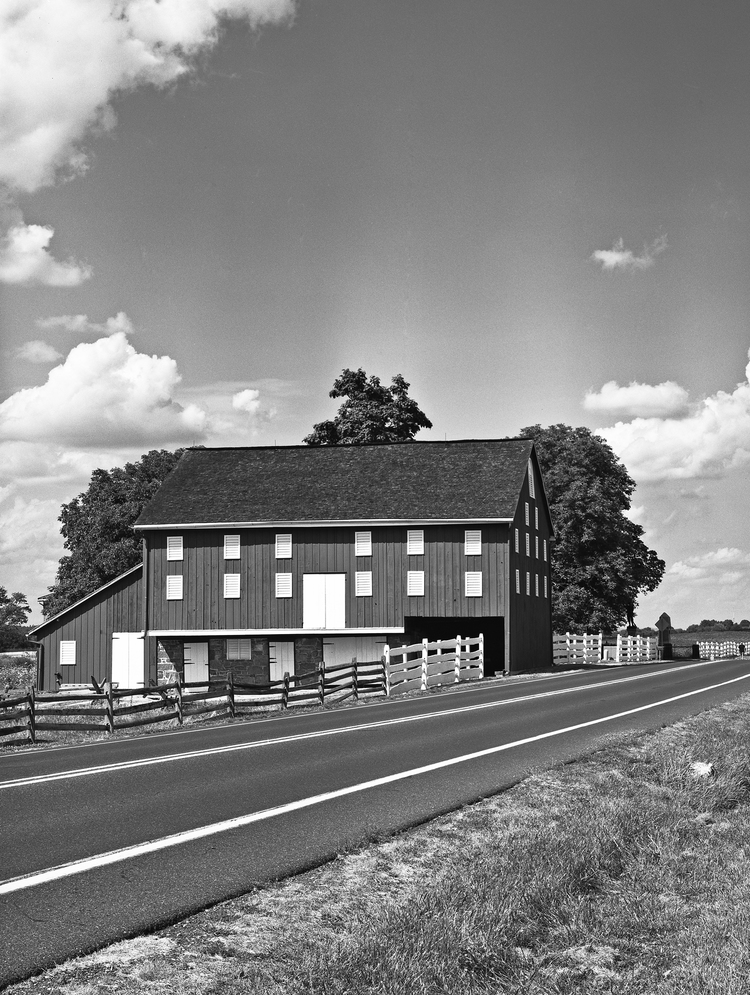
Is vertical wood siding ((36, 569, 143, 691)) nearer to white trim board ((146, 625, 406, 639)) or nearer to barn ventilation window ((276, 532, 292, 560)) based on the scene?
white trim board ((146, 625, 406, 639))

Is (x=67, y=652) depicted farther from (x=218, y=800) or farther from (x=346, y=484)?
(x=218, y=800)

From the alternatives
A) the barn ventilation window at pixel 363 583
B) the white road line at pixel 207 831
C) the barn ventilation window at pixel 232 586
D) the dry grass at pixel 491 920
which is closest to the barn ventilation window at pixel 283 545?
the barn ventilation window at pixel 232 586

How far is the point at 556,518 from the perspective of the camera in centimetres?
6412

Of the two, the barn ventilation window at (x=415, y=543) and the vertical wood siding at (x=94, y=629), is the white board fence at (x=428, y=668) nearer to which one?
the barn ventilation window at (x=415, y=543)

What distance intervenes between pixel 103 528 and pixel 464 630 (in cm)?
3182

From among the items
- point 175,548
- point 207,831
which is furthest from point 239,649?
point 207,831

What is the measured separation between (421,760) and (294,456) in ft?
121

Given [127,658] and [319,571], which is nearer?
[319,571]

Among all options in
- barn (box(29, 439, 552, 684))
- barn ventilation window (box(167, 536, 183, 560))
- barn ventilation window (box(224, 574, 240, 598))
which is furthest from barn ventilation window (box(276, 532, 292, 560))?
barn ventilation window (box(167, 536, 183, 560))

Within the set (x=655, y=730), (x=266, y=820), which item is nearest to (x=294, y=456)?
(x=655, y=730)

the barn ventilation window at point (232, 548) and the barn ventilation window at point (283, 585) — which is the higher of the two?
the barn ventilation window at point (232, 548)

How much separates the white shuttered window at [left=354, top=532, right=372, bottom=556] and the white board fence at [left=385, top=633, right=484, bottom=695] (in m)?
6.90

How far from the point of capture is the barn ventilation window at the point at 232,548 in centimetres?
4584

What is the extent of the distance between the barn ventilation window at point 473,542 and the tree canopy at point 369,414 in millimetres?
23022
